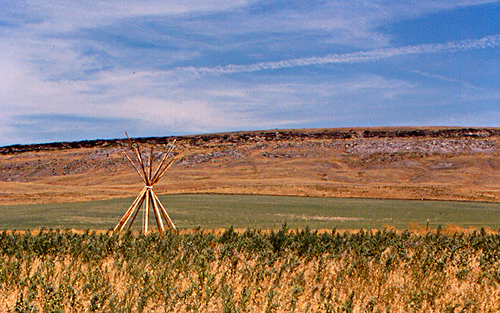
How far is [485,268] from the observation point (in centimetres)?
991

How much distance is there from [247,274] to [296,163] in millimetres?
76661

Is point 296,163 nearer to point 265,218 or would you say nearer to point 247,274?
point 265,218

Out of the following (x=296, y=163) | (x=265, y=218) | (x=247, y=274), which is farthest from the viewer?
(x=296, y=163)

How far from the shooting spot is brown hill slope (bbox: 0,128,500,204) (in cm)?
6681

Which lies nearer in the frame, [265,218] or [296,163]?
[265,218]

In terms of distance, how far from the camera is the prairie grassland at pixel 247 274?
7008 millimetres

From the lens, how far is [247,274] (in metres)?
9.07

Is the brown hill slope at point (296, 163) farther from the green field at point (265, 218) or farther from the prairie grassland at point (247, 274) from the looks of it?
the prairie grassland at point (247, 274)

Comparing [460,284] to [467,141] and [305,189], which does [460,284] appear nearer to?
[305,189]

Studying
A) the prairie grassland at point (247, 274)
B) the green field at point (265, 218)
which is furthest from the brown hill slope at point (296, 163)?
the prairie grassland at point (247, 274)

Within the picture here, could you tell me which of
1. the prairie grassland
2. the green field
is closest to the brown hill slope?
the green field

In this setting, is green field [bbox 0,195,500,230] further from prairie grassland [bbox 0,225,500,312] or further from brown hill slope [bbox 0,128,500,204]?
brown hill slope [bbox 0,128,500,204]

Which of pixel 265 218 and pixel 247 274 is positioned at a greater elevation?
pixel 247 274

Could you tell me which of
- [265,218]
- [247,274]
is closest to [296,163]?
[265,218]
